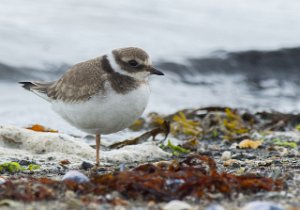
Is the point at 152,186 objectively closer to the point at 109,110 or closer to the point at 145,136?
the point at 109,110

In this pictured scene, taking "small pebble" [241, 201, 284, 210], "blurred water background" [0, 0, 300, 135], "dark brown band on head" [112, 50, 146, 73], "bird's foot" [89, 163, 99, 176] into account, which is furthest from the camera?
"blurred water background" [0, 0, 300, 135]

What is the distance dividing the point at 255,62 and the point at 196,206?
954 centimetres

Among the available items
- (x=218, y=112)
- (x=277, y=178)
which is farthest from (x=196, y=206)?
(x=218, y=112)

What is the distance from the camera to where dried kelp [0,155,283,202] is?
11.4 ft

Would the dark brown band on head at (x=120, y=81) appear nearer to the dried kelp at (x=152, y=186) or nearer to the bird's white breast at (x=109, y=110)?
the bird's white breast at (x=109, y=110)

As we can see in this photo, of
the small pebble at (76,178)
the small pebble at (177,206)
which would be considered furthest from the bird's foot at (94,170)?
the small pebble at (177,206)

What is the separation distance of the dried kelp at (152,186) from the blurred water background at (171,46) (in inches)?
178

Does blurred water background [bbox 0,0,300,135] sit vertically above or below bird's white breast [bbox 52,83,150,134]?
above

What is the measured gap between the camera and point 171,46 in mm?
13250

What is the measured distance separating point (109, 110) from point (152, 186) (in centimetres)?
140

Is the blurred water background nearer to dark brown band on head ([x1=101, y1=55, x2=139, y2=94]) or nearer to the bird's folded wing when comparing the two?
the bird's folded wing

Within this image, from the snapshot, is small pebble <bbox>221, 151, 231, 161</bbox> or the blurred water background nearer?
small pebble <bbox>221, 151, 231, 161</bbox>

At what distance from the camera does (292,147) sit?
6.42 meters

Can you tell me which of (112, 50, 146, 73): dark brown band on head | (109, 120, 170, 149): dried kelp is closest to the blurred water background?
(109, 120, 170, 149): dried kelp
